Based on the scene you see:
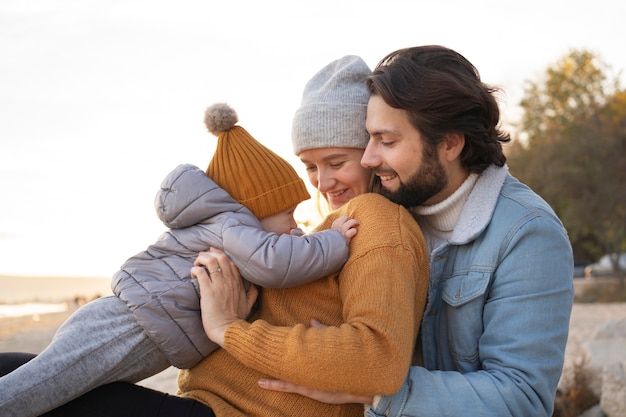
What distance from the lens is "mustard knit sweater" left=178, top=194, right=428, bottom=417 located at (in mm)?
2607

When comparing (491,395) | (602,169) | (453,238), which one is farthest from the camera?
(602,169)

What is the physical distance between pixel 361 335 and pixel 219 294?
2.11 ft

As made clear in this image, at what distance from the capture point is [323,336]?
2.63 metres

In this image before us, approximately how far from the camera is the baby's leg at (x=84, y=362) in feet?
9.28

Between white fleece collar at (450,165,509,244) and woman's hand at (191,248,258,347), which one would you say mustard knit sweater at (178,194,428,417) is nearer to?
woman's hand at (191,248,258,347)

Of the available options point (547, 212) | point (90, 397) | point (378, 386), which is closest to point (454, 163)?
point (547, 212)

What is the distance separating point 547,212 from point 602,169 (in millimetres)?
22415

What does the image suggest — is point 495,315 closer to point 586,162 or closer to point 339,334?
point 339,334

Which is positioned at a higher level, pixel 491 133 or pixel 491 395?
pixel 491 133

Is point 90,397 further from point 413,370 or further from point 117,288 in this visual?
point 413,370

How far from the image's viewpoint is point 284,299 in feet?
9.99

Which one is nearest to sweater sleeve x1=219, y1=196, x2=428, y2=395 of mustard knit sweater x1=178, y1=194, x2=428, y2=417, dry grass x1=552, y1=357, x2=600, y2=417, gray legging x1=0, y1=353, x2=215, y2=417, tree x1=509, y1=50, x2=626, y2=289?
mustard knit sweater x1=178, y1=194, x2=428, y2=417

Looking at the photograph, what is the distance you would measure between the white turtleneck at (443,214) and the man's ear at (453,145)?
119mm

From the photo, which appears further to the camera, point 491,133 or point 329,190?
point 329,190
